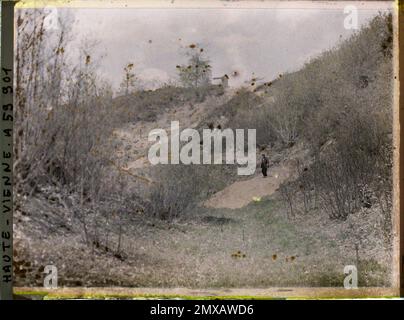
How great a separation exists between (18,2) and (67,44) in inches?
24.9

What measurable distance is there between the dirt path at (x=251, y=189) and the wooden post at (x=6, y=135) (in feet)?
7.12

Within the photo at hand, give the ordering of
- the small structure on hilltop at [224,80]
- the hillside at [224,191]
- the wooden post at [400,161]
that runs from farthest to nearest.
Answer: the small structure on hilltop at [224,80]
the hillside at [224,191]
the wooden post at [400,161]

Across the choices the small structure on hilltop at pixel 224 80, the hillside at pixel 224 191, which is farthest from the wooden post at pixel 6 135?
the small structure on hilltop at pixel 224 80

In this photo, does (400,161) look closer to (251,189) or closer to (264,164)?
(264,164)

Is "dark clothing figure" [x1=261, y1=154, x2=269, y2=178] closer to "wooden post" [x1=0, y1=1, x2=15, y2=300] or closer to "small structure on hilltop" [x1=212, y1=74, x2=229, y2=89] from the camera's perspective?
"small structure on hilltop" [x1=212, y1=74, x2=229, y2=89]

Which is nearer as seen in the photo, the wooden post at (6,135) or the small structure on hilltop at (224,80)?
the wooden post at (6,135)

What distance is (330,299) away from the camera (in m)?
6.09

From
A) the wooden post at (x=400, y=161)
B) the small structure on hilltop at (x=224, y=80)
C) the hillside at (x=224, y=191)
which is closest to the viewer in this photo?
the wooden post at (x=400, y=161)

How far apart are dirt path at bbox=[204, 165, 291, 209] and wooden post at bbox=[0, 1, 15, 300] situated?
2169 mm

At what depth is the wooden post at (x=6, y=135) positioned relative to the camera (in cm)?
602

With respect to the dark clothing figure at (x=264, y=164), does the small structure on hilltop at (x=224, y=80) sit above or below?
above

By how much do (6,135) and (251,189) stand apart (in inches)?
102

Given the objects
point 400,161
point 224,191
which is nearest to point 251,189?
point 224,191

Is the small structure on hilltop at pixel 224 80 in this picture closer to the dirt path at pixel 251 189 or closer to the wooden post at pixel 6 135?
the dirt path at pixel 251 189
